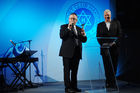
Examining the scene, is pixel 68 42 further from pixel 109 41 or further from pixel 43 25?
pixel 43 25

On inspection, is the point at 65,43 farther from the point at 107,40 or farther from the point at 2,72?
the point at 2,72

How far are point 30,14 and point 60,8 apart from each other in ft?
3.16

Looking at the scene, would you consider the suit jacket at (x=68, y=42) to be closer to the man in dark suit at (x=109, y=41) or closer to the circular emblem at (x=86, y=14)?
the man in dark suit at (x=109, y=41)

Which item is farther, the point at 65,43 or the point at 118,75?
the point at 118,75

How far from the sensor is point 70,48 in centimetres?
419

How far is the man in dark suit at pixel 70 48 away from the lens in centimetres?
416

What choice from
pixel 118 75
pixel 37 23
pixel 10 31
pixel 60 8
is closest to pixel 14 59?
pixel 10 31

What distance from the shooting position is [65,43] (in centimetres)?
424

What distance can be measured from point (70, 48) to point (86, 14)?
2857 mm

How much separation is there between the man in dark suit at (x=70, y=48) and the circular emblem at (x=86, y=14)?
2.40 metres

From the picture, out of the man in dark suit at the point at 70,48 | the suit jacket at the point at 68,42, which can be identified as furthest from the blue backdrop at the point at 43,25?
the suit jacket at the point at 68,42

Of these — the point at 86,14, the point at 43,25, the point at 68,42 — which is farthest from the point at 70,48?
the point at 86,14

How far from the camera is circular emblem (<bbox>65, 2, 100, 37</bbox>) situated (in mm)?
6703

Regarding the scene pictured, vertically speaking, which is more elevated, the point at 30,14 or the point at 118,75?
the point at 30,14
